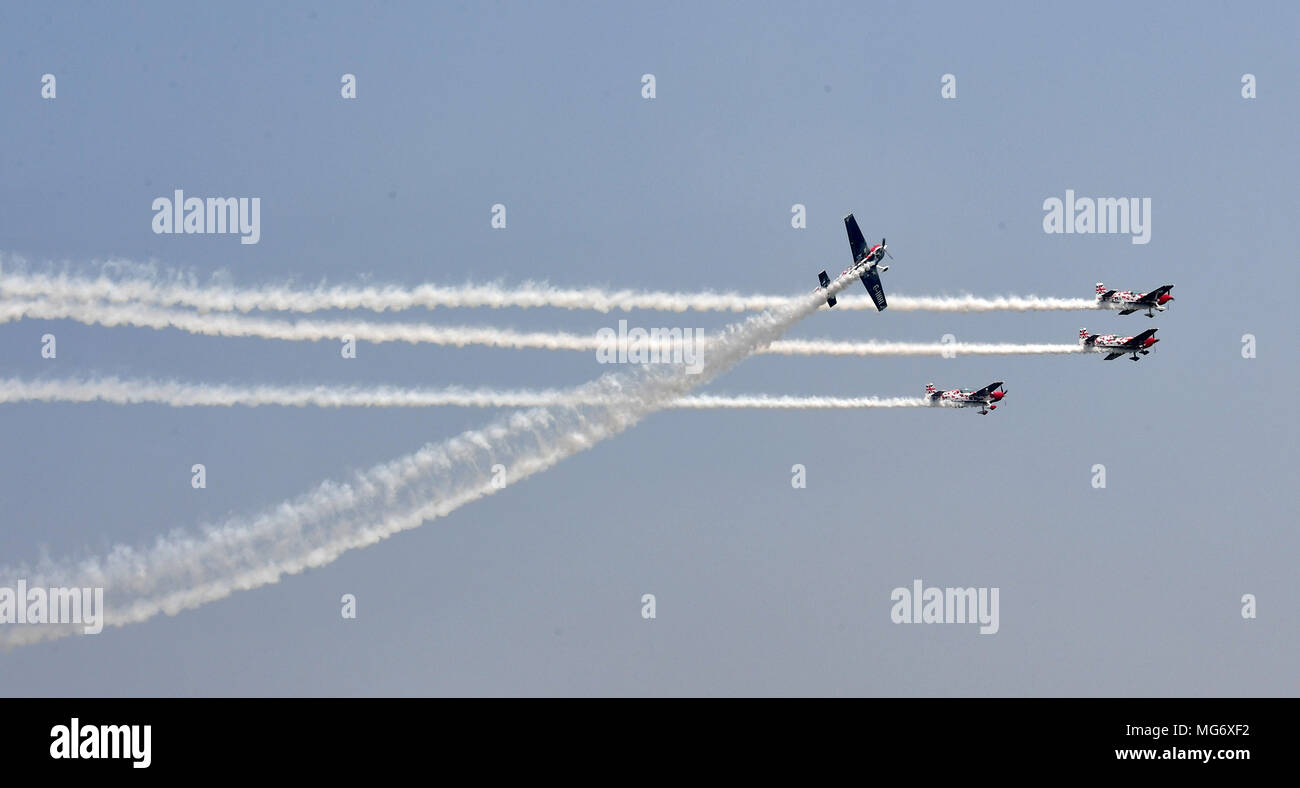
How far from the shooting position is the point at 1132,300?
89.8 metres

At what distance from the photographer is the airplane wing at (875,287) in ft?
283

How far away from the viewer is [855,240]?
87.6m

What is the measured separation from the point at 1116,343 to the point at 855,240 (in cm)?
1323

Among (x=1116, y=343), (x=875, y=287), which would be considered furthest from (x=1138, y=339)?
(x=875, y=287)

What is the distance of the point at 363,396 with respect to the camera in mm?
78938

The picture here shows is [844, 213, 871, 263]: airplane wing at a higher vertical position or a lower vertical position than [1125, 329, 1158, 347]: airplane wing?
higher

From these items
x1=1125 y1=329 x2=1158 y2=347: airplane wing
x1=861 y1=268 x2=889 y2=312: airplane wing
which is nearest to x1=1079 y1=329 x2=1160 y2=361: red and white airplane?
x1=1125 y1=329 x2=1158 y2=347: airplane wing

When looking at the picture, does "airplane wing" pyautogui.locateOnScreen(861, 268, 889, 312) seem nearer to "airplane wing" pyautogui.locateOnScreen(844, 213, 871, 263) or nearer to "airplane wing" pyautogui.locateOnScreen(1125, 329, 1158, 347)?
"airplane wing" pyautogui.locateOnScreen(844, 213, 871, 263)

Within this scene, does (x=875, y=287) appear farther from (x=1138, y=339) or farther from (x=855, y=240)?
(x=1138, y=339)

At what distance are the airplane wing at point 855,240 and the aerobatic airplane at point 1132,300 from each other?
11.0m

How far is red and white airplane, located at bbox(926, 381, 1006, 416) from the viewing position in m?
92.6

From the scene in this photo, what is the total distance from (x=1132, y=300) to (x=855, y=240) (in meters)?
12.9

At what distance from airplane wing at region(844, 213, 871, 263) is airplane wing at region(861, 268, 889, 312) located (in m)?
0.93
